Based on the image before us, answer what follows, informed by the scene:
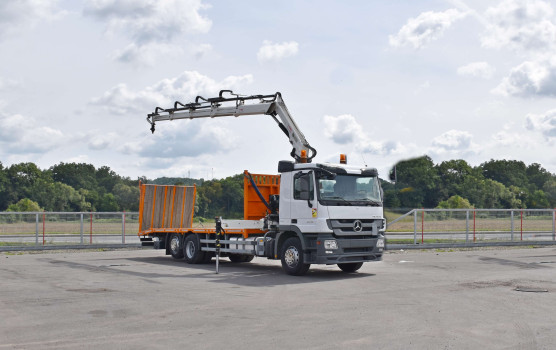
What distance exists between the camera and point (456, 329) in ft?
30.6

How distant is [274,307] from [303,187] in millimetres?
5686

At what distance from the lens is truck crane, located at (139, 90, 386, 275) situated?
53.9 ft

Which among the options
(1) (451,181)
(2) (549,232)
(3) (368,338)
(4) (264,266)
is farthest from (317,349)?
(1) (451,181)

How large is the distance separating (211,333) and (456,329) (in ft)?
11.7

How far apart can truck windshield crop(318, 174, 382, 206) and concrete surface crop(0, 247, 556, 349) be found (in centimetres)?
200

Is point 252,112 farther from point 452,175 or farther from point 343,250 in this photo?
point 452,175

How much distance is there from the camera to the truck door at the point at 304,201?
1644cm

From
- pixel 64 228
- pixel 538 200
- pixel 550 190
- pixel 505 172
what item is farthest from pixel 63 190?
pixel 550 190

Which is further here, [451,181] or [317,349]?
[451,181]

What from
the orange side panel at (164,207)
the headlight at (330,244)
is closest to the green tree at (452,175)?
the orange side panel at (164,207)

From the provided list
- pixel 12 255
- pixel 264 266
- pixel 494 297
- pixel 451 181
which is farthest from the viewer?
pixel 451 181

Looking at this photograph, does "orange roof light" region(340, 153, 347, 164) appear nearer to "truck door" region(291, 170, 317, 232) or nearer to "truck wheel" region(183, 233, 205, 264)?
"truck door" region(291, 170, 317, 232)

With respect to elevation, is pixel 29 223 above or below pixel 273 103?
below

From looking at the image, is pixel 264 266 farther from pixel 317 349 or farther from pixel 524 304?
pixel 317 349
